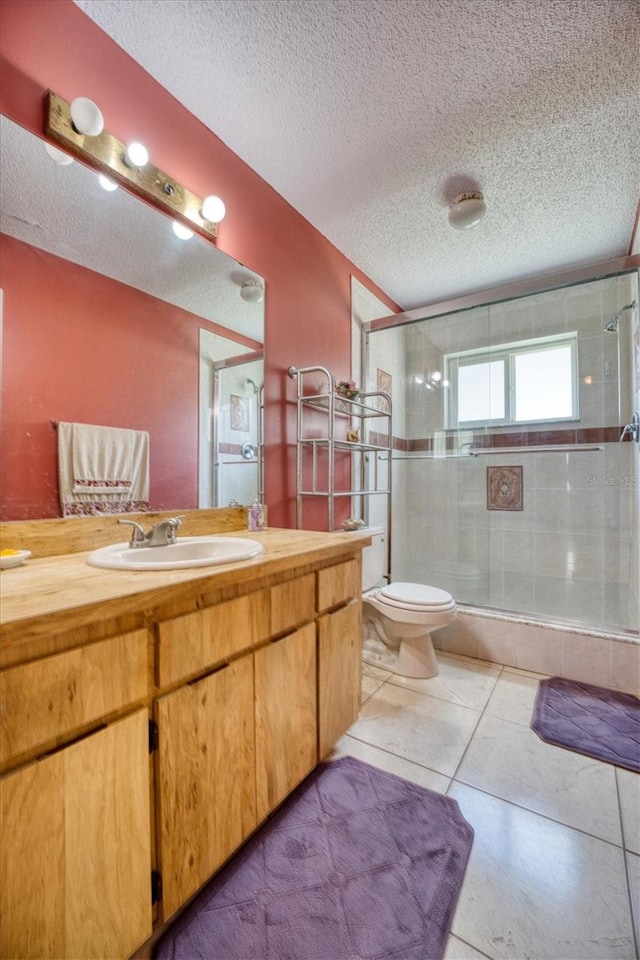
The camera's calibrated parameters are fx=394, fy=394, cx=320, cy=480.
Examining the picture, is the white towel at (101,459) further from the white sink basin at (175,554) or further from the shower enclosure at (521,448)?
the shower enclosure at (521,448)

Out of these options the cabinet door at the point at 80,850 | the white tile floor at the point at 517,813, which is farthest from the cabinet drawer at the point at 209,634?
the white tile floor at the point at 517,813

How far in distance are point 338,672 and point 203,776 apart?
24.6 inches

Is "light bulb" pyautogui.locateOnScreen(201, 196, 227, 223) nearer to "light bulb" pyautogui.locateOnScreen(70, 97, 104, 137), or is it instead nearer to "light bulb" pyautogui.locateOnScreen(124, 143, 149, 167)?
"light bulb" pyautogui.locateOnScreen(124, 143, 149, 167)

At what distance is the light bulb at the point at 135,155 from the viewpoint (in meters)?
1.34

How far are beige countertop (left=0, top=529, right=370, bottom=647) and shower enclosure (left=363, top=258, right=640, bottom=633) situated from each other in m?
1.99

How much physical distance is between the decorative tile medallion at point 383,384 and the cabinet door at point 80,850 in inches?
101

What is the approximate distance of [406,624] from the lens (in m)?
2.04

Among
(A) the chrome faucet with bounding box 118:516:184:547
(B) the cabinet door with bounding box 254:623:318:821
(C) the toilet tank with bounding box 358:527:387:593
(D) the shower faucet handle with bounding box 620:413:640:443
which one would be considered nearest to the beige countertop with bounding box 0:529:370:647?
(A) the chrome faucet with bounding box 118:516:184:547

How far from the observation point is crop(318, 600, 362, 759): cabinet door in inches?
54.1

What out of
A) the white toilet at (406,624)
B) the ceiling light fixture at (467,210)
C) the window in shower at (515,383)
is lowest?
the white toilet at (406,624)

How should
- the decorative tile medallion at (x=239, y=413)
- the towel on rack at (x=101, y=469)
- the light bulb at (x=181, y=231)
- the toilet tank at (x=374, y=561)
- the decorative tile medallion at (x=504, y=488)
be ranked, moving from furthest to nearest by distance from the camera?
1. the decorative tile medallion at (x=504, y=488)
2. the toilet tank at (x=374, y=561)
3. the decorative tile medallion at (x=239, y=413)
4. the light bulb at (x=181, y=231)
5. the towel on rack at (x=101, y=469)

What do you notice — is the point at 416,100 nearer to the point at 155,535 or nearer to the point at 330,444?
the point at 330,444

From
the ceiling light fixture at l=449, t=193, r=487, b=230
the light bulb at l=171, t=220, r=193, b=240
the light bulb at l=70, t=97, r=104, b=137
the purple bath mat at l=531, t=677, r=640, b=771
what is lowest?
the purple bath mat at l=531, t=677, r=640, b=771

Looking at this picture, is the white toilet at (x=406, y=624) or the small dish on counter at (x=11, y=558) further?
the white toilet at (x=406, y=624)
